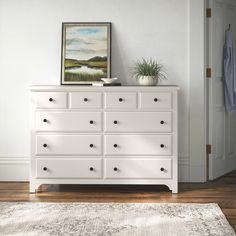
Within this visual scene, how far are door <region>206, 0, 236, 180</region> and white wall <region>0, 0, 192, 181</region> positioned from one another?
10.6 inches

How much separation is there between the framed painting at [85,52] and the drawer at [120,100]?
47 centimetres

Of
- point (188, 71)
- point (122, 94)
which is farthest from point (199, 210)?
point (188, 71)

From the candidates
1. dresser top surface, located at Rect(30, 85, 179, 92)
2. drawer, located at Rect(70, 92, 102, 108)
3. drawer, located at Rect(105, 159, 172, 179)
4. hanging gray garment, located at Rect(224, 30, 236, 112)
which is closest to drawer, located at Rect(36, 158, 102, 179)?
drawer, located at Rect(105, 159, 172, 179)

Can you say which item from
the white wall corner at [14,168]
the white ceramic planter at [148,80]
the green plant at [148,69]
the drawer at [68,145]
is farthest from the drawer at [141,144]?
the white wall corner at [14,168]

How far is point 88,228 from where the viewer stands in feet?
12.2

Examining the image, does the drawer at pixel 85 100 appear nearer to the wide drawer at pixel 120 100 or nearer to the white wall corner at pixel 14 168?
the wide drawer at pixel 120 100

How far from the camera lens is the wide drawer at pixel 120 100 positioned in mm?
4875

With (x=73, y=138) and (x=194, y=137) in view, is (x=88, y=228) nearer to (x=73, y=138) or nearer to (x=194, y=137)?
(x=73, y=138)

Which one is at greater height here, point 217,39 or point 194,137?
point 217,39

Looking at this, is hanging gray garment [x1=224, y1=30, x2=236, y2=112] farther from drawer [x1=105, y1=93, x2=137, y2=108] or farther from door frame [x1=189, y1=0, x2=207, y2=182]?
drawer [x1=105, y1=93, x2=137, y2=108]

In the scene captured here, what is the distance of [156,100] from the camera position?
192 inches

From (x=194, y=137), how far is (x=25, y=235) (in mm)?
2407

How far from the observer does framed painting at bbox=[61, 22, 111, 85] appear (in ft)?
17.4

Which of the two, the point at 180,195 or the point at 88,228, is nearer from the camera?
the point at 88,228
